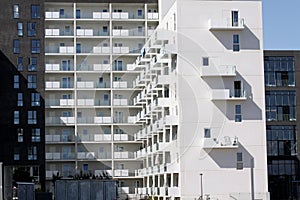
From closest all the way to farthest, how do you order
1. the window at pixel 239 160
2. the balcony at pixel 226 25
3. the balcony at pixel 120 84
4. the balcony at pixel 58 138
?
the window at pixel 239 160 → the balcony at pixel 226 25 → the balcony at pixel 58 138 → the balcony at pixel 120 84

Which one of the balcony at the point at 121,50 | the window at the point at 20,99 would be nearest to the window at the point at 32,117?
the window at the point at 20,99

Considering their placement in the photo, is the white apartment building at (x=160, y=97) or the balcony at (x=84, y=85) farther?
the balcony at (x=84, y=85)

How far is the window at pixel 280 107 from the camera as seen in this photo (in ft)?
282

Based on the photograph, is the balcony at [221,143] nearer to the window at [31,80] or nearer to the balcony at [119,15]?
the window at [31,80]

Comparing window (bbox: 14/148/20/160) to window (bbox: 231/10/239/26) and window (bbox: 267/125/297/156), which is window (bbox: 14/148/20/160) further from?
window (bbox: 231/10/239/26)

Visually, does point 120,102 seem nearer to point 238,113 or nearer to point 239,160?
point 238,113

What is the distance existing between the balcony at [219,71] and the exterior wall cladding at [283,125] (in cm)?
2326

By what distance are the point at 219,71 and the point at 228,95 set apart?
2.52 metres

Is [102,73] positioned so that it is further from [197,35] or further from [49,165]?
[197,35]

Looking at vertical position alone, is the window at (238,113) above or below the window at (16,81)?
below

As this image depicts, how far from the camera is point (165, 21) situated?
71.2 metres

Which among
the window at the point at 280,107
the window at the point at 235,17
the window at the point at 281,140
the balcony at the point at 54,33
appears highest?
the balcony at the point at 54,33

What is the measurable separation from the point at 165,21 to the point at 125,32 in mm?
15925

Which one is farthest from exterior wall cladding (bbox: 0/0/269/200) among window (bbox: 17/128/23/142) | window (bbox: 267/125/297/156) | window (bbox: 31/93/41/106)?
window (bbox: 267/125/297/156)
